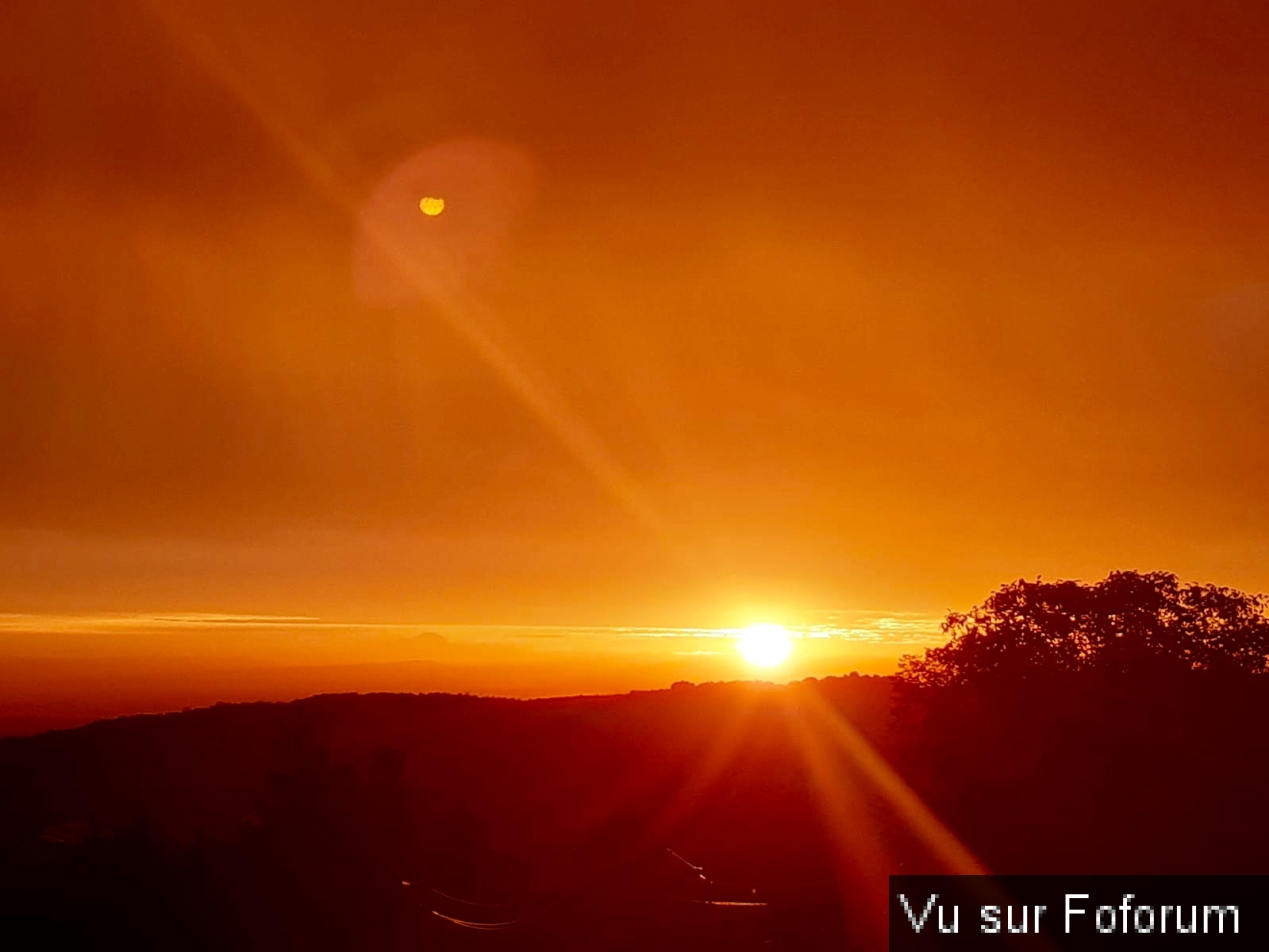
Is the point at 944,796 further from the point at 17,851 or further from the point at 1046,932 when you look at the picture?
the point at 17,851

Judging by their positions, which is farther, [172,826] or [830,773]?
[830,773]

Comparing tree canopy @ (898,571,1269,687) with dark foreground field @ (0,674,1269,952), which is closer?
dark foreground field @ (0,674,1269,952)

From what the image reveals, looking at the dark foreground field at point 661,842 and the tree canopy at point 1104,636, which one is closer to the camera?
the dark foreground field at point 661,842

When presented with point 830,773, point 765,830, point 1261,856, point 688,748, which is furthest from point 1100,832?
point 688,748

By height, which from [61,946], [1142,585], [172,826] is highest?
[1142,585]

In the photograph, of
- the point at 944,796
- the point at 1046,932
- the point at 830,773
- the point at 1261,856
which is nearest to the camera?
the point at 1046,932

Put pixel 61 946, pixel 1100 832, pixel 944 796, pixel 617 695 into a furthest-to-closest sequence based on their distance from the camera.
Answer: pixel 617 695, pixel 944 796, pixel 1100 832, pixel 61 946

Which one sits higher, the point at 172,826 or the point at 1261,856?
the point at 1261,856
